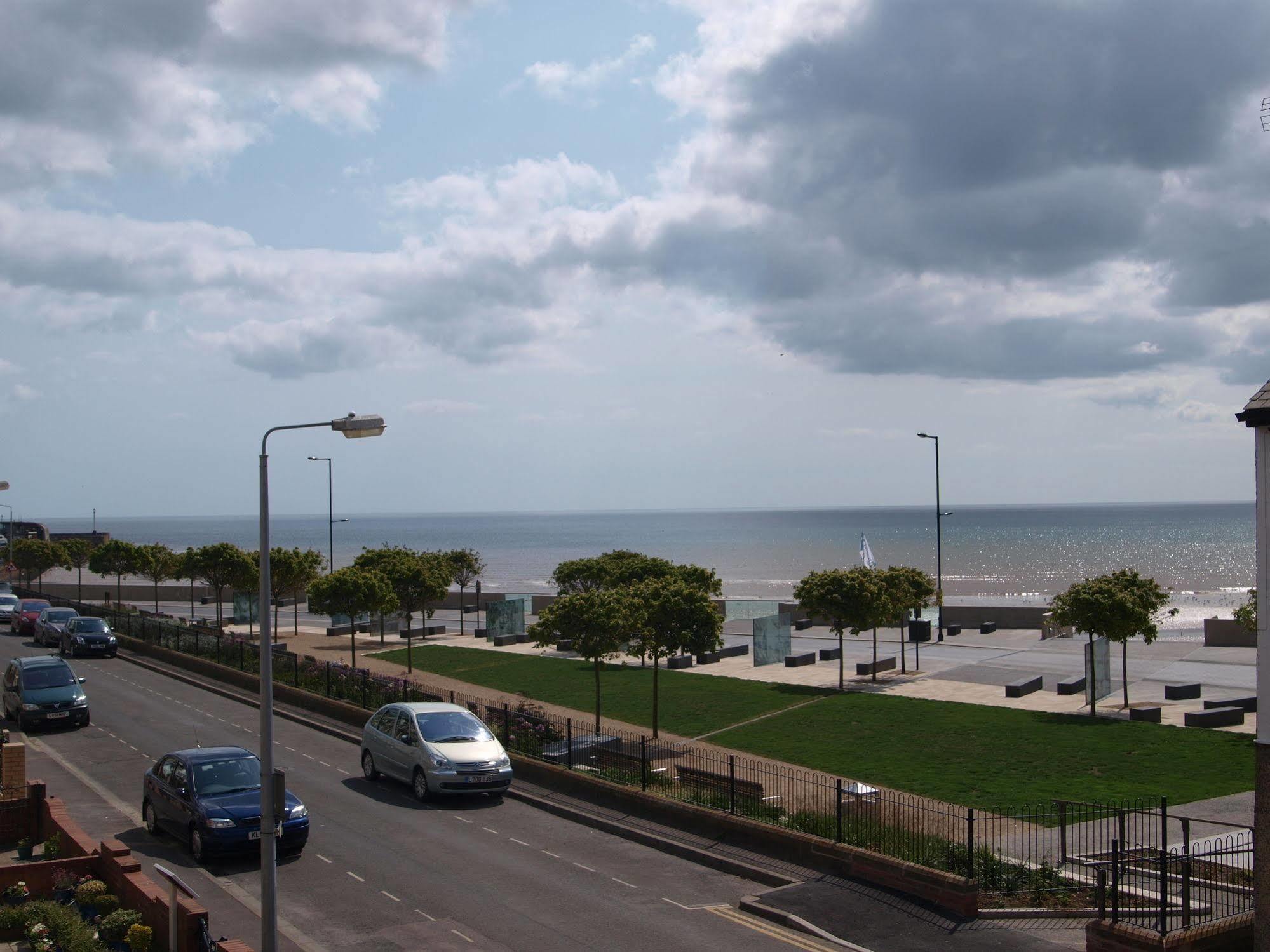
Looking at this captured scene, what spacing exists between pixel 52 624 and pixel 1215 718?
129ft

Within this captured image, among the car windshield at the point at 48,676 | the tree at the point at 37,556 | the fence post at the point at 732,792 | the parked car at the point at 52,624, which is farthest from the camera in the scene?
the tree at the point at 37,556

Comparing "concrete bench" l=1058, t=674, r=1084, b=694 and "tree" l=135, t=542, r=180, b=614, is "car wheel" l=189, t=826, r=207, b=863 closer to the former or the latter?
"concrete bench" l=1058, t=674, r=1084, b=694

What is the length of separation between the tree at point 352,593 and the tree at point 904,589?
1615 cm

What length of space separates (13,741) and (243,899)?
13.7 metres

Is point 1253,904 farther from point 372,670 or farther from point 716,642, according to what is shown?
point 372,670

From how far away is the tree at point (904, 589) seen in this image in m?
35.6

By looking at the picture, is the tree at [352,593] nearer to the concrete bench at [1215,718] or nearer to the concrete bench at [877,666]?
the concrete bench at [877,666]

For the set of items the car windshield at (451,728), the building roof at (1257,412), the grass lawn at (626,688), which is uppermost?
the building roof at (1257,412)

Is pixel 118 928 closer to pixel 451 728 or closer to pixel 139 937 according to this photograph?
pixel 139 937

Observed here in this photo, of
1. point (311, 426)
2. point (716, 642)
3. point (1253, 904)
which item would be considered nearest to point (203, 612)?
point (716, 642)

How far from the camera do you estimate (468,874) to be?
1616 centimetres

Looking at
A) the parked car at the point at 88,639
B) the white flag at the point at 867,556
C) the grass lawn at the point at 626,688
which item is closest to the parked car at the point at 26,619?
the parked car at the point at 88,639

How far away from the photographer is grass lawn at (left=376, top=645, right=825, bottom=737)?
99.4 feet

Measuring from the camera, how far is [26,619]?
47656 millimetres
